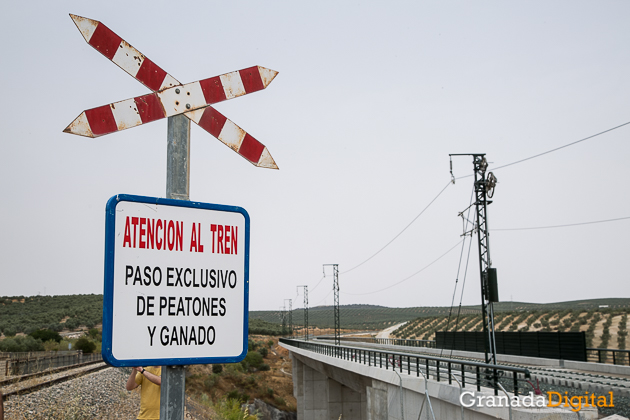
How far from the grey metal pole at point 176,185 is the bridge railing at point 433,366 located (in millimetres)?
11229

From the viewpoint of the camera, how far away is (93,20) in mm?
2906

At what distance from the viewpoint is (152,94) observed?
301cm

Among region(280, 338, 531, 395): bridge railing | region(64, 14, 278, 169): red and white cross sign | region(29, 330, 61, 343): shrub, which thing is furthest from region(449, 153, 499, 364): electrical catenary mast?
region(29, 330, 61, 343): shrub

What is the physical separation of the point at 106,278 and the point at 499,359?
37.2 meters

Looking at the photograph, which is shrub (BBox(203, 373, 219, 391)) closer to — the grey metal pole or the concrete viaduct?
the concrete viaduct

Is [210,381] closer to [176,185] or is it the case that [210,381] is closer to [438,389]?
[438,389]

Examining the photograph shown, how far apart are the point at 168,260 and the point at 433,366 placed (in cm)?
2027

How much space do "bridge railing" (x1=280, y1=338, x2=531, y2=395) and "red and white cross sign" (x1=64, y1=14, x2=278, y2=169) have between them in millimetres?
11158

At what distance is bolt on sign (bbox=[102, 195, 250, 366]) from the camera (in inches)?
93.7

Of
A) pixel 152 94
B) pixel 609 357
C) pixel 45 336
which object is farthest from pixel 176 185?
pixel 45 336

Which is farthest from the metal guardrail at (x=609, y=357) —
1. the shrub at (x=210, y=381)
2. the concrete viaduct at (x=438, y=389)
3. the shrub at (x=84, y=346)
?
the shrub at (x=84, y=346)

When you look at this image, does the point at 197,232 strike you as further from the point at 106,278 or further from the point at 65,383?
the point at 65,383

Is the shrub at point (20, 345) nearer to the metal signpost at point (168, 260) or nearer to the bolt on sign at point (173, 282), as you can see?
the metal signpost at point (168, 260)

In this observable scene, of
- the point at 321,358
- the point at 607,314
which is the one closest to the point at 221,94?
the point at 321,358
